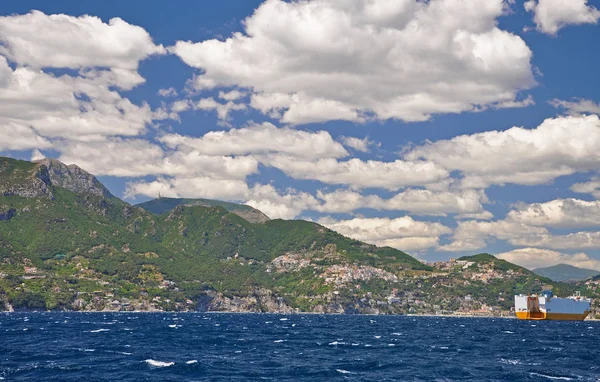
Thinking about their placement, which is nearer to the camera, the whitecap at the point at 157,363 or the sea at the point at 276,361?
the sea at the point at 276,361

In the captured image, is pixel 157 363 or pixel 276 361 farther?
pixel 276 361

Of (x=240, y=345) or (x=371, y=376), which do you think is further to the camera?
(x=240, y=345)

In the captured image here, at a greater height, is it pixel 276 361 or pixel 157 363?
pixel 157 363

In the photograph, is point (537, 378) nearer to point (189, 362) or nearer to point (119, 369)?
point (189, 362)

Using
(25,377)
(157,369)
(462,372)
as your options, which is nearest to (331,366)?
(462,372)

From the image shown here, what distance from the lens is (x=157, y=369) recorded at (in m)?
95.5

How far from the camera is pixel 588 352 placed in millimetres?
138500

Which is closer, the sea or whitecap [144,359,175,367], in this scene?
the sea

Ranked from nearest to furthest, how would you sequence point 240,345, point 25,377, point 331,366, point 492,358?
point 25,377 → point 331,366 → point 492,358 → point 240,345

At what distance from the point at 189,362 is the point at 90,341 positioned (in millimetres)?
52675

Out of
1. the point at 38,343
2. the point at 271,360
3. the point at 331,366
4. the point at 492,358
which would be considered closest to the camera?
the point at 331,366

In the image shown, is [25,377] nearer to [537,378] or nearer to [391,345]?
[537,378]

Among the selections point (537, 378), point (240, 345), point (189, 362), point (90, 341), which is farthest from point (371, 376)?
point (90, 341)

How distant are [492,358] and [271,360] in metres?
46.8
